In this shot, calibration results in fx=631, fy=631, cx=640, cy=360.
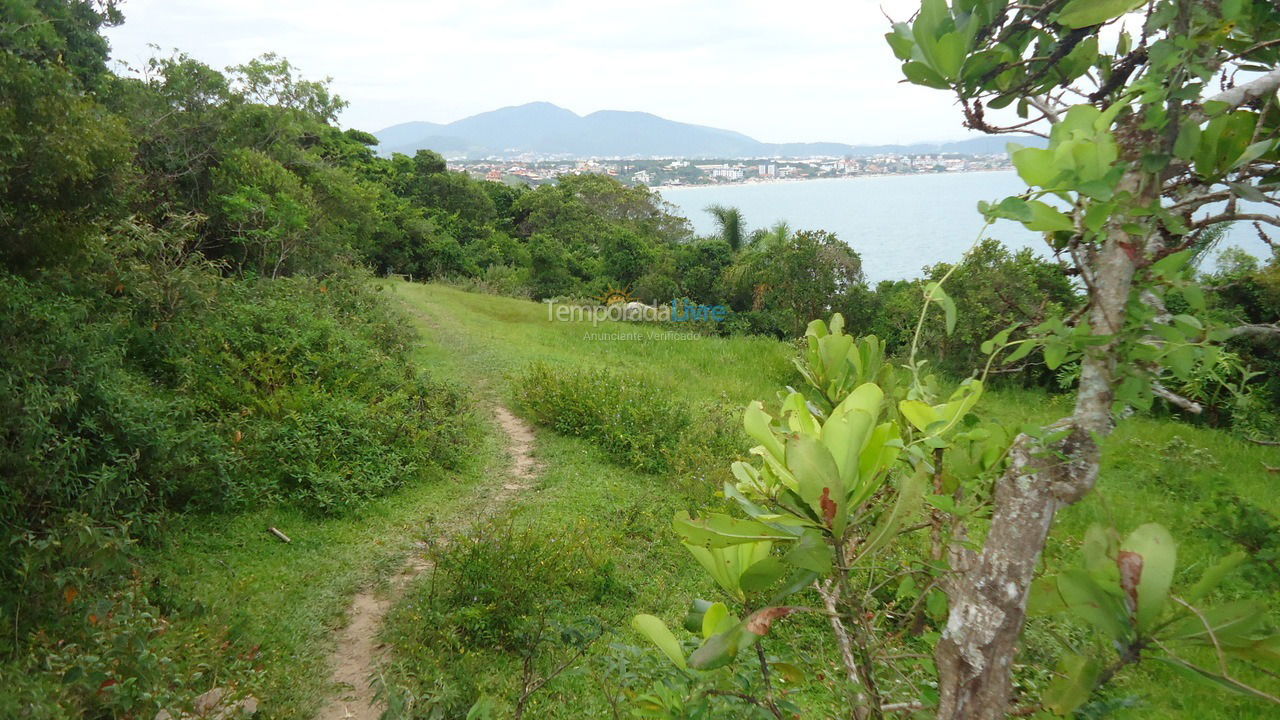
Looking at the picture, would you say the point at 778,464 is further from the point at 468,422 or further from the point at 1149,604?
the point at 468,422

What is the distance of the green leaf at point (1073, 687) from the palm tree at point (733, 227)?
17.0m

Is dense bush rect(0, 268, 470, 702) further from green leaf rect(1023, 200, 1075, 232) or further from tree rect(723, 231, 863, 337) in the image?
tree rect(723, 231, 863, 337)

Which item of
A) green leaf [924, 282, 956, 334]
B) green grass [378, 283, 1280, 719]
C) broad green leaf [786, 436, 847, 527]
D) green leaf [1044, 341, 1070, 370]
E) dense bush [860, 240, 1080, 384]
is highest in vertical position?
green leaf [924, 282, 956, 334]

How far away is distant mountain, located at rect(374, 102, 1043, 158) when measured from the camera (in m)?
101

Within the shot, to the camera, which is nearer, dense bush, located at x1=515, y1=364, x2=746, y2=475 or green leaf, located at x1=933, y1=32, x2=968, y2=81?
green leaf, located at x1=933, y1=32, x2=968, y2=81

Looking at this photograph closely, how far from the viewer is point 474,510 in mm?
4805

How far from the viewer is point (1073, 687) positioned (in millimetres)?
526

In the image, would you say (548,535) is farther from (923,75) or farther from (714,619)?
→ (923,75)

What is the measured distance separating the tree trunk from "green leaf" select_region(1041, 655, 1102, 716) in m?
0.05

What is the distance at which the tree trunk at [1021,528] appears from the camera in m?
0.52

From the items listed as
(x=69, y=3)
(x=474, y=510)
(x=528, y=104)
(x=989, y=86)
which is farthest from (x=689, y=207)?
(x=528, y=104)

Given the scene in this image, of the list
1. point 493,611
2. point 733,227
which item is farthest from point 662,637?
point 733,227

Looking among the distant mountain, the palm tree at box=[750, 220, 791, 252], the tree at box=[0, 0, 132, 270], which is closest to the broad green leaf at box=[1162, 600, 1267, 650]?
the tree at box=[0, 0, 132, 270]

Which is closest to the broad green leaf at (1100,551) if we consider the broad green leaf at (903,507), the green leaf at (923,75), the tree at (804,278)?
the broad green leaf at (903,507)
